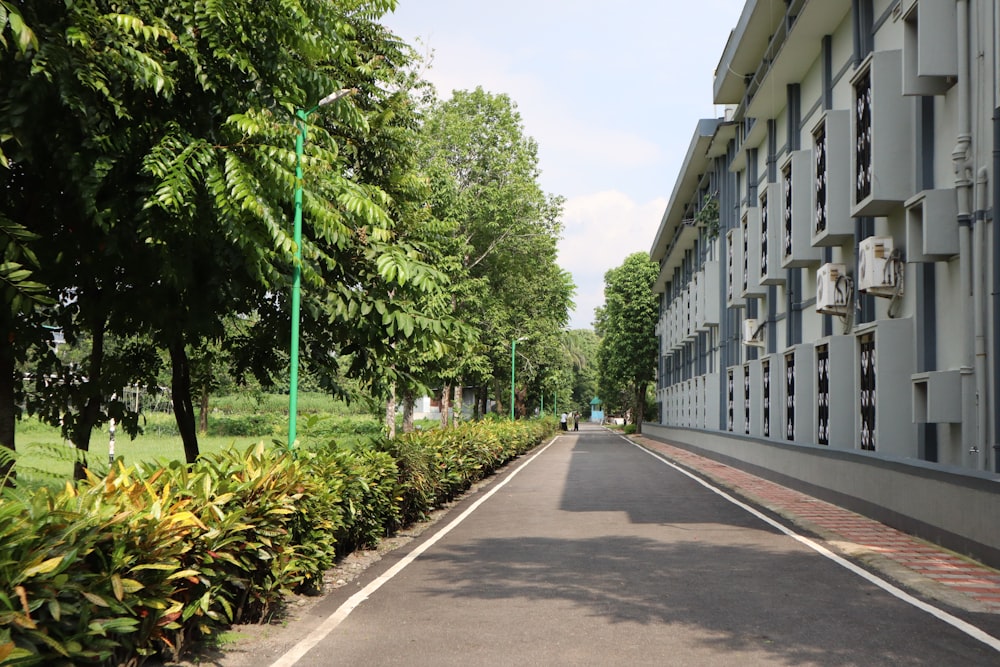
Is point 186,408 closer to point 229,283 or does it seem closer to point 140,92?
point 229,283

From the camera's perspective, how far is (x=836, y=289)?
1811 cm

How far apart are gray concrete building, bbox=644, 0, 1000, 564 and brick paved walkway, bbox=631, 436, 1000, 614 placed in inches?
10.8

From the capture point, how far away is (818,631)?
6859 millimetres

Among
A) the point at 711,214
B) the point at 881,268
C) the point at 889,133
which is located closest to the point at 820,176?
the point at 881,268

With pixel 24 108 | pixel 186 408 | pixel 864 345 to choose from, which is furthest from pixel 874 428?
pixel 24 108

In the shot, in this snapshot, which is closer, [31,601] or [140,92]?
[31,601]

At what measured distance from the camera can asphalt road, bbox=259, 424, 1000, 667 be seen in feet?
20.3

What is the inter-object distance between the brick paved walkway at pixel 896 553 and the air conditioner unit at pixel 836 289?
3626 mm

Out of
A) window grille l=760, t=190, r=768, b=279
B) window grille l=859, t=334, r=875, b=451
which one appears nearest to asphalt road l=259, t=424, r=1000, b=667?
window grille l=859, t=334, r=875, b=451

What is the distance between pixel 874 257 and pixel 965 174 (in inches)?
125

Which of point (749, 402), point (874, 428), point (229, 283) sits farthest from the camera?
point (749, 402)

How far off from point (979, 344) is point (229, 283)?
9.07 meters

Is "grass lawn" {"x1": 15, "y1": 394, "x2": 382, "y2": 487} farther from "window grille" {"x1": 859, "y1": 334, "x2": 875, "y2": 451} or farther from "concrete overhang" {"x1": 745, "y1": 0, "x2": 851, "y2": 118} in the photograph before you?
"concrete overhang" {"x1": 745, "y1": 0, "x2": 851, "y2": 118}

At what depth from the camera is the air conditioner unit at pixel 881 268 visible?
15508 millimetres
